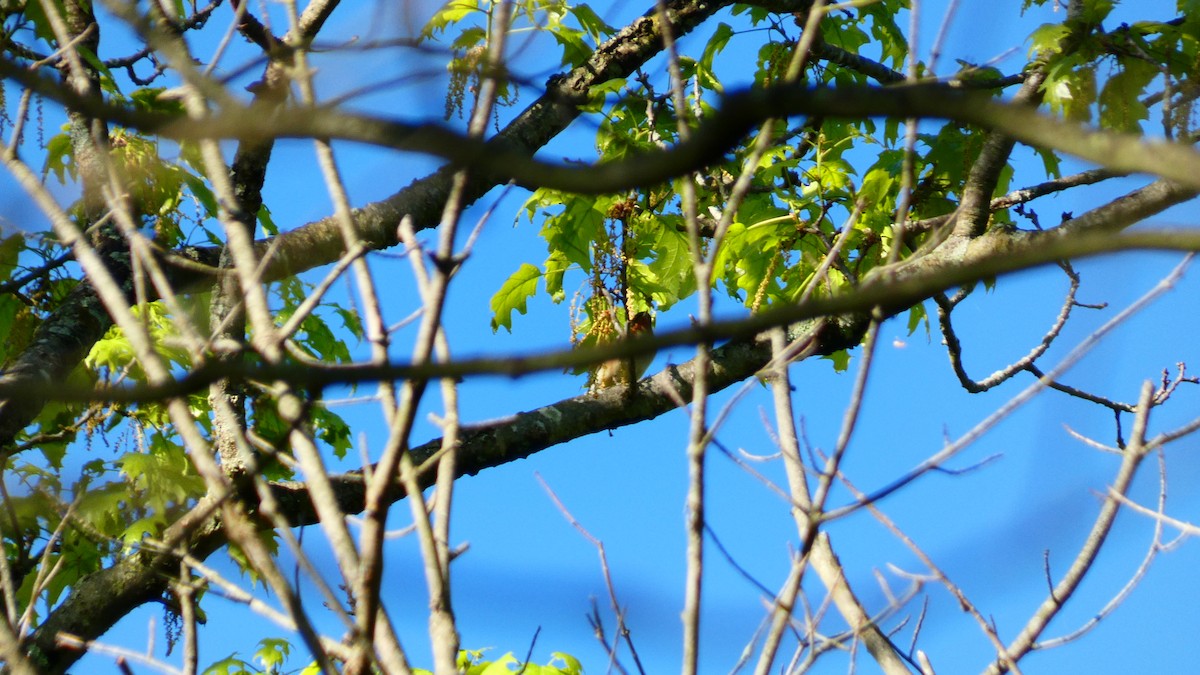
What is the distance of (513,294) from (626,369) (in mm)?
1206

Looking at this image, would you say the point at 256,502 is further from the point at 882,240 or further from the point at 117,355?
the point at 882,240

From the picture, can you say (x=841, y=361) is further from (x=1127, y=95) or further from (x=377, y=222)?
(x=377, y=222)

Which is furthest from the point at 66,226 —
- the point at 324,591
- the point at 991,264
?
the point at 991,264

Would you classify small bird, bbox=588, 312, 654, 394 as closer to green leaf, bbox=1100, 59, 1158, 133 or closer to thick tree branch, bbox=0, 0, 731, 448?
thick tree branch, bbox=0, 0, 731, 448

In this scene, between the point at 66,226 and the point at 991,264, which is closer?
the point at 991,264

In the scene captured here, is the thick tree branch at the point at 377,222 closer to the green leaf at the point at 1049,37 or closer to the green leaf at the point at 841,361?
the green leaf at the point at 1049,37

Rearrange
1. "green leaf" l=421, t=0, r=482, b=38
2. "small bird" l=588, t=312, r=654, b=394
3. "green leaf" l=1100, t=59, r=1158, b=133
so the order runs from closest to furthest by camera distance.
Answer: "small bird" l=588, t=312, r=654, b=394
"green leaf" l=1100, t=59, r=1158, b=133
"green leaf" l=421, t=0, r=482, b=38

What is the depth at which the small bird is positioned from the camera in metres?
2.99

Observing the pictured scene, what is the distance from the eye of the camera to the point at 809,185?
151 inches

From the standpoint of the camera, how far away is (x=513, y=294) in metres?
4.11

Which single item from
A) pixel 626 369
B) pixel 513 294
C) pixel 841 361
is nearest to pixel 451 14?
pixel 513 294

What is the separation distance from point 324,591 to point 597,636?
650mm

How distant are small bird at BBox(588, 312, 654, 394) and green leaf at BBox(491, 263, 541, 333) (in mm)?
736

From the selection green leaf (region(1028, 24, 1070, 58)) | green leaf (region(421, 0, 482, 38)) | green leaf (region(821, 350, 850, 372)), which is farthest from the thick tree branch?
green leaf (region(821, 350, 850, 372))
